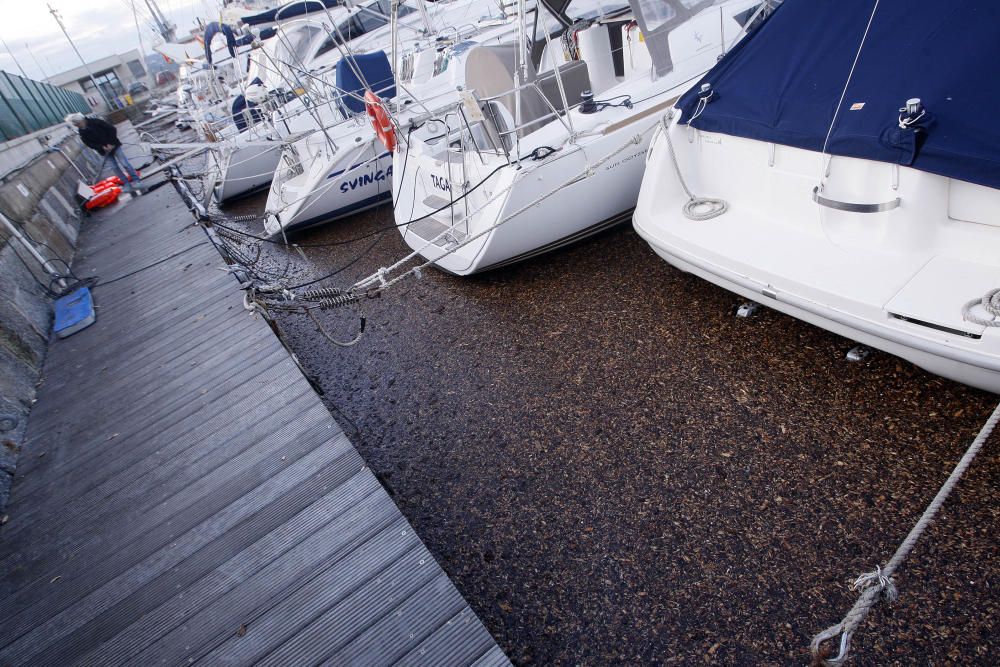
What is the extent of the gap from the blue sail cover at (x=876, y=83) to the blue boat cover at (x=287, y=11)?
689cm

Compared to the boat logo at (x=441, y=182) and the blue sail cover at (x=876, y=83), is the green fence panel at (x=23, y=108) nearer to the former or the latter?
the boat logo at (x=441, y=182)

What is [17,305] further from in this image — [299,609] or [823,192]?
[823,192]

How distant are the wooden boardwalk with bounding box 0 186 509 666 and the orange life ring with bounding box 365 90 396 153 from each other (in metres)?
2.68

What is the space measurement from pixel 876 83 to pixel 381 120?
463cm

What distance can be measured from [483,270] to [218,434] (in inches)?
109

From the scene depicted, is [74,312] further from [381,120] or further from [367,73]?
[367,73]

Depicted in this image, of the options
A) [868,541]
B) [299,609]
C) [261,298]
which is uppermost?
[261,298]

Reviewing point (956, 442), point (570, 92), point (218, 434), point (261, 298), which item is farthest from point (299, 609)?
point (570, 92)

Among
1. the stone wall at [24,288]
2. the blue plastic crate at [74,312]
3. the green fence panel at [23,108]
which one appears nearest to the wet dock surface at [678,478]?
the stone wall at [24,288]

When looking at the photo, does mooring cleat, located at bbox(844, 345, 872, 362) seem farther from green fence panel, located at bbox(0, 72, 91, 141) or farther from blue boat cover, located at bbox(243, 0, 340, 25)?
green fence panel, located at bbox(0, 72, 91, 141)

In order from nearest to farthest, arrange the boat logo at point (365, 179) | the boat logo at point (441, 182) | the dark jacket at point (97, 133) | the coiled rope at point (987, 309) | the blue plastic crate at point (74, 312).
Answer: the coiled rope at point (987, 309), the boat logo at point (441, 182), the blue plastic crate at point (74, 312), the boat logo at point (365, 179), the dark jacket at point (97, 133)

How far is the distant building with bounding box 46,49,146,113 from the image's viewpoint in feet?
168

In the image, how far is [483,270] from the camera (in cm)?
516

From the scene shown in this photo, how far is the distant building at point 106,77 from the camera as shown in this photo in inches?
2020
